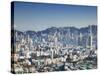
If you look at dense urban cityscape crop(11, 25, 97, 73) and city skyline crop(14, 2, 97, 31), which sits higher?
city skyline crop(14, 2, 97, 31)

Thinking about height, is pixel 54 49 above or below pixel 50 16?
below

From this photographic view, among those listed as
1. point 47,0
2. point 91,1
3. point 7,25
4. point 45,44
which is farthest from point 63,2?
point 7,25

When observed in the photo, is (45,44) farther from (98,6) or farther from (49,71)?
(98,6)

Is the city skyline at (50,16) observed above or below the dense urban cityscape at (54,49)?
above
